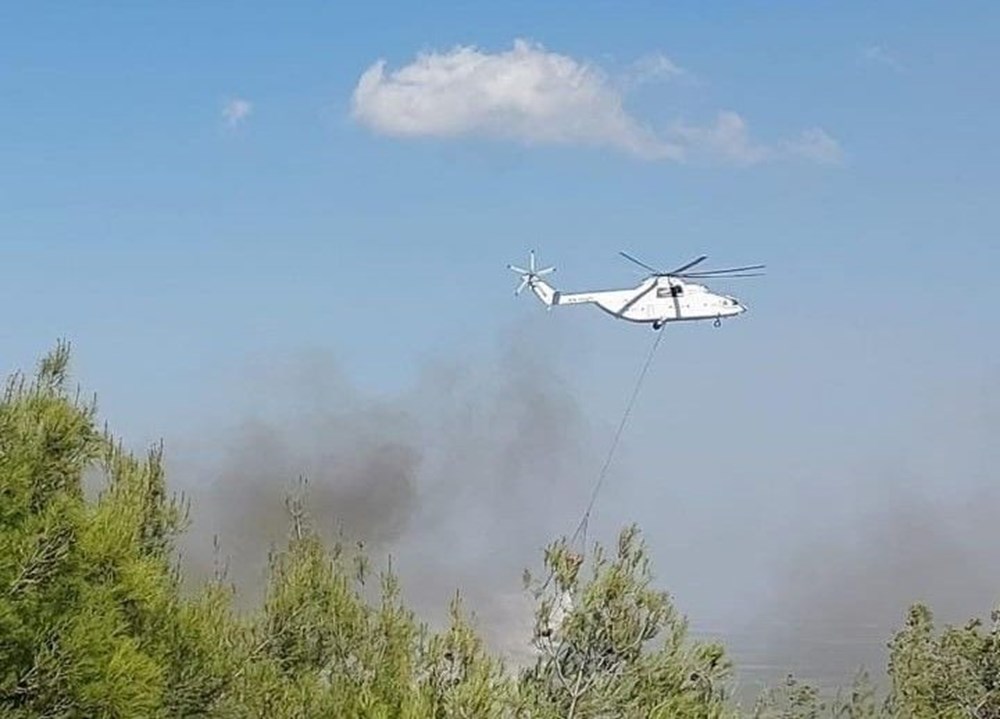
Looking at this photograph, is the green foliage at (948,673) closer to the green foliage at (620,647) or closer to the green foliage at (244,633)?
the green foliage at (244,633)

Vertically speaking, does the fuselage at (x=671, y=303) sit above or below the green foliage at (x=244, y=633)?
above

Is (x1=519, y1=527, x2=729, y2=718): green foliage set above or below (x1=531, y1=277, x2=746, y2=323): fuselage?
below

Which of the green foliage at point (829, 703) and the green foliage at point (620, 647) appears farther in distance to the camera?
the green foliage at point (829, 703)

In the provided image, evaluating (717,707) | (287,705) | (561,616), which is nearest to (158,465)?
(287,705)

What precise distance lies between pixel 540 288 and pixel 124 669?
14.3 m

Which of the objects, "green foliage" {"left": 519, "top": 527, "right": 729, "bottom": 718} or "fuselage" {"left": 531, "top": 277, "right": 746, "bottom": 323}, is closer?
"green foliage" {"left": 519, "top": 527, "right": 729, "bottom": 718}

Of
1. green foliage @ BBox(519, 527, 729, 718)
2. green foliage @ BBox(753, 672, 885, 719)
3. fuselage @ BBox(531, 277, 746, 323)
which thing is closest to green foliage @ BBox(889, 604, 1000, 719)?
green foliage @ BBox(753, 672, 885, 719)

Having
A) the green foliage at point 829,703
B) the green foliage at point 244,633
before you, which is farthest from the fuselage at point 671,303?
the green foliage at point 829,703

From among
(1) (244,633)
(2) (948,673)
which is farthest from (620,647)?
(2) (948,673)

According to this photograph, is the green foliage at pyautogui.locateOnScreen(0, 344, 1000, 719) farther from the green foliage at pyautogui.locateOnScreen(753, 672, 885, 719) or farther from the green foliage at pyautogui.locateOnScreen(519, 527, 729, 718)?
the green foliage at pyautogui.locateOnScreen(753, 672, 885, 719)

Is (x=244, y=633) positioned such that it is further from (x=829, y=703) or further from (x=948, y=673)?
(x=829, y=703)

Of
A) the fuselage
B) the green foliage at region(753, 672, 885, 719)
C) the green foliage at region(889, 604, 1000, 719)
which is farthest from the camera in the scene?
the green foliage at region(753, 672, 885, 719)

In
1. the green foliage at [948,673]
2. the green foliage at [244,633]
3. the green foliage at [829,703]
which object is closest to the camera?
the green foliage at [244,633]

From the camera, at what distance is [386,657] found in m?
20.5
